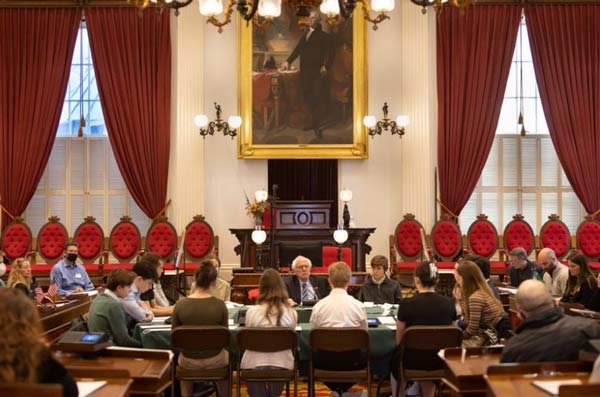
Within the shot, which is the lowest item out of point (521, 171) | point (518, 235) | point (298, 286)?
point (298, 286)

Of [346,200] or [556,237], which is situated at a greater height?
[346,200]

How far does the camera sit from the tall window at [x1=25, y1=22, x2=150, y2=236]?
14977 mm

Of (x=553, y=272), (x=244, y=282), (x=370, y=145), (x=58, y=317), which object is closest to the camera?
(x=58, y=317)

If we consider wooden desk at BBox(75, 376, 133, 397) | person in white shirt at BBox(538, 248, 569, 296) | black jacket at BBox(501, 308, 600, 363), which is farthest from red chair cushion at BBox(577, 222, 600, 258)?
wooden desk at BBox(75, 376, 133, 397)

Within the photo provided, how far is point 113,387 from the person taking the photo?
4.03 metres

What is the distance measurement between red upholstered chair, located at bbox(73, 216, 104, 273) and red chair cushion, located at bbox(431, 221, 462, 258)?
5.68m

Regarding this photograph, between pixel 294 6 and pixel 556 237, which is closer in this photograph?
pixel 294 6

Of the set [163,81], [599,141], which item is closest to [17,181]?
[163,81]

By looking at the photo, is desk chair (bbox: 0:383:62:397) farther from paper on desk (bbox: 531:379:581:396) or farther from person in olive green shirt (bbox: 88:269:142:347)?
person in olive green shirt (bbox: 88:269:142:347)

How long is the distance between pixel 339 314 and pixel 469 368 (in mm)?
1939

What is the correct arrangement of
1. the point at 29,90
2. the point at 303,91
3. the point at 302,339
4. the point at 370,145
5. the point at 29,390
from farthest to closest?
the point at 370,145 → the point at 303,91 → the point at 29,90 → the point at 302,339 → the point at 29,390

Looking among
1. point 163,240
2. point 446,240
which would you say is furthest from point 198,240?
point 446,240

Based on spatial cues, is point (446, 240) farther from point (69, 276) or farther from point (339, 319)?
point (339, 319)

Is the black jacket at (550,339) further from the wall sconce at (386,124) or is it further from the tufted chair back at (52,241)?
the tufted chair back at (52,241)
